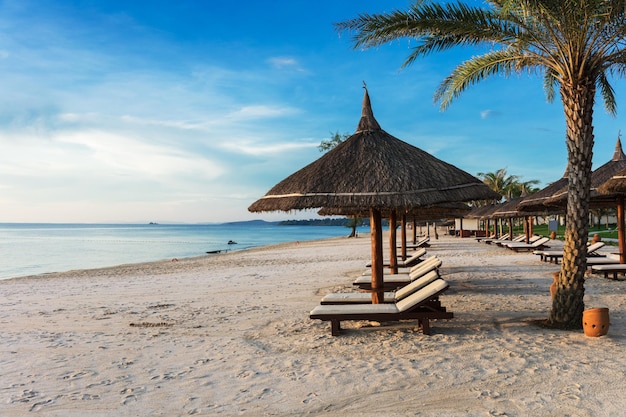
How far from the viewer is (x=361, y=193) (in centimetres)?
648

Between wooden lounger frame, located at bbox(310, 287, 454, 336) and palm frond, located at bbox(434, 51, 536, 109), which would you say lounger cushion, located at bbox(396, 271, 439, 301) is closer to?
wooden lounger frame, located at bbox(310, 287, 454, 336)

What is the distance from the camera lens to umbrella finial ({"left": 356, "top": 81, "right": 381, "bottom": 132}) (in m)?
7.73

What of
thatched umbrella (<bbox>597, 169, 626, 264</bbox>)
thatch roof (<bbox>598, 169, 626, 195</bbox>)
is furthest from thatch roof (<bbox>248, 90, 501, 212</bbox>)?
thatched umbrella (<bbox>597, 169, 626, 264</bbox>)

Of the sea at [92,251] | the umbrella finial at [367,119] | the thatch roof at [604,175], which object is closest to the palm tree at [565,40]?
the umbrella finial at [367,119]

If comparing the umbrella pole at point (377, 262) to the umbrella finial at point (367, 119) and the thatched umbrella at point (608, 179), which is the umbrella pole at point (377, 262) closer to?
the umbrella finial at point (367, 119)

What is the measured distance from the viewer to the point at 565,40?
6.21 m

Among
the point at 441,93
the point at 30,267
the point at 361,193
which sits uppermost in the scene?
the point at 441,93

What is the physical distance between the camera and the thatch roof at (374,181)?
6.44 metres

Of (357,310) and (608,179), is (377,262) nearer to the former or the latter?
(357,310)

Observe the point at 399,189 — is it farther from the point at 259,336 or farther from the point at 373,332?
the point at 259,336

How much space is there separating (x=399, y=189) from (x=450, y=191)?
803 millimetres

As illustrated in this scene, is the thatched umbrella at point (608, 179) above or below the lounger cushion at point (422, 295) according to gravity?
above

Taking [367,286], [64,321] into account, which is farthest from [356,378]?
[64,321]

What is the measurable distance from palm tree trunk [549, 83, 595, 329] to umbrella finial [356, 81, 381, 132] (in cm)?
278
